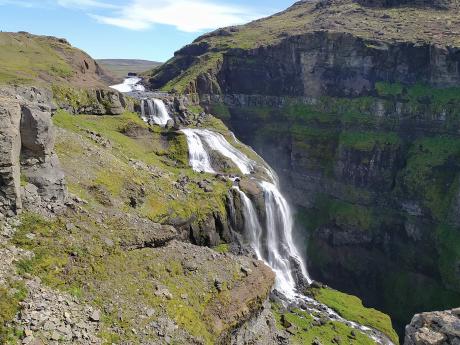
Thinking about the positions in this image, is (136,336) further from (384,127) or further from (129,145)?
(384,127)

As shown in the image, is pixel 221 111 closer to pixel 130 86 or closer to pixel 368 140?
pixel 130 86

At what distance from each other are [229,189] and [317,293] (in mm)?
17539

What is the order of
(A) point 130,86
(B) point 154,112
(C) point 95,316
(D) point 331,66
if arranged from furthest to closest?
1. (A) point 130,86
2. (D) point 331,66
3. (B) point 154,112
4. (C) point 95,316

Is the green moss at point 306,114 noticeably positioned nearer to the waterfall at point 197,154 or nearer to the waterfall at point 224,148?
the waterfall at point 224,148

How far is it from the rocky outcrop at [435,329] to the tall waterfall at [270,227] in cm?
2988

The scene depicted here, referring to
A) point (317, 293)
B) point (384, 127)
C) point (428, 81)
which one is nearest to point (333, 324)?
point (317, 293)

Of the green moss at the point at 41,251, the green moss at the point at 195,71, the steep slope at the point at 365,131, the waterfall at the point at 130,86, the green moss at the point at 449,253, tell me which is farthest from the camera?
the waterfall at the point at 130,86

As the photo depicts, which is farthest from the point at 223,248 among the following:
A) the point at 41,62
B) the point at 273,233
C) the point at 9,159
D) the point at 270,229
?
the point at 41,62

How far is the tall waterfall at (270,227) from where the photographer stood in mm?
50875

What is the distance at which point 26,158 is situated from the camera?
25656 mm

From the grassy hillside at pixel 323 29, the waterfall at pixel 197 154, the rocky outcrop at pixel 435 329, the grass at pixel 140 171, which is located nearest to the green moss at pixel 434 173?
the grassy hillside at pixel 323 29

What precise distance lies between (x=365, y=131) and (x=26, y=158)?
73.3 m

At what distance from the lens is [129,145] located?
53.1 metres

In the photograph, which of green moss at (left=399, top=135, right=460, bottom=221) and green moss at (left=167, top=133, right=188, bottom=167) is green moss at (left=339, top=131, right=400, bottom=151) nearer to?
green moss at (left=399, top=135, right=460, bottom=221)
